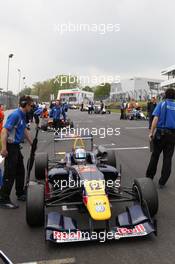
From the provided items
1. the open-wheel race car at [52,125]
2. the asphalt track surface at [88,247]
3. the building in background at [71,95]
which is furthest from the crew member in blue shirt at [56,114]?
the asphalt track surface at [88,247]

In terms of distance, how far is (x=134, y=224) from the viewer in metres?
4.42

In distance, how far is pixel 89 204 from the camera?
458 centimetres

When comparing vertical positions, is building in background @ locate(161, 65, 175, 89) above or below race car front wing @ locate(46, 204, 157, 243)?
above

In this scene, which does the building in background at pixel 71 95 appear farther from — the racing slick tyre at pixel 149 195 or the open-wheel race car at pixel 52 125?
the racing slick tyre at pixel 149 195

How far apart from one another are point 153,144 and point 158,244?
3006mm

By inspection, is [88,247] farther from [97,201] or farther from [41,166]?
[41,166]

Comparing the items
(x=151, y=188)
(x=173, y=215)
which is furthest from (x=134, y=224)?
(x=173, y=215)

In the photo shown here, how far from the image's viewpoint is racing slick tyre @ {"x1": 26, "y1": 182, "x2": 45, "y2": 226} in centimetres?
485

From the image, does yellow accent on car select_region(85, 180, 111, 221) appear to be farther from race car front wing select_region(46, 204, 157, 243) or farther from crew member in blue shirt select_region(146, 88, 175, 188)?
crew member in blue shirt select_region(146, 88, 175, 188)

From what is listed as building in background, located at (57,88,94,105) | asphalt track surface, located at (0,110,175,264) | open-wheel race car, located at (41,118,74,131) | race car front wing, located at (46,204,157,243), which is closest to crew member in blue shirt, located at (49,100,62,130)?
open-wheel race car, located at (41,118,74,131)

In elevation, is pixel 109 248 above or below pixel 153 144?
below

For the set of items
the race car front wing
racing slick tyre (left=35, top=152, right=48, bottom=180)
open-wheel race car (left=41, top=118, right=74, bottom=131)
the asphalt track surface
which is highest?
open-wheel race car (left=41, top=118, right=74, bottom=131)

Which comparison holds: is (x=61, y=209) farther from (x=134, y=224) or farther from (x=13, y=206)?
(x=134, y=224)

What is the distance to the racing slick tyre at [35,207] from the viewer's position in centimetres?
485
